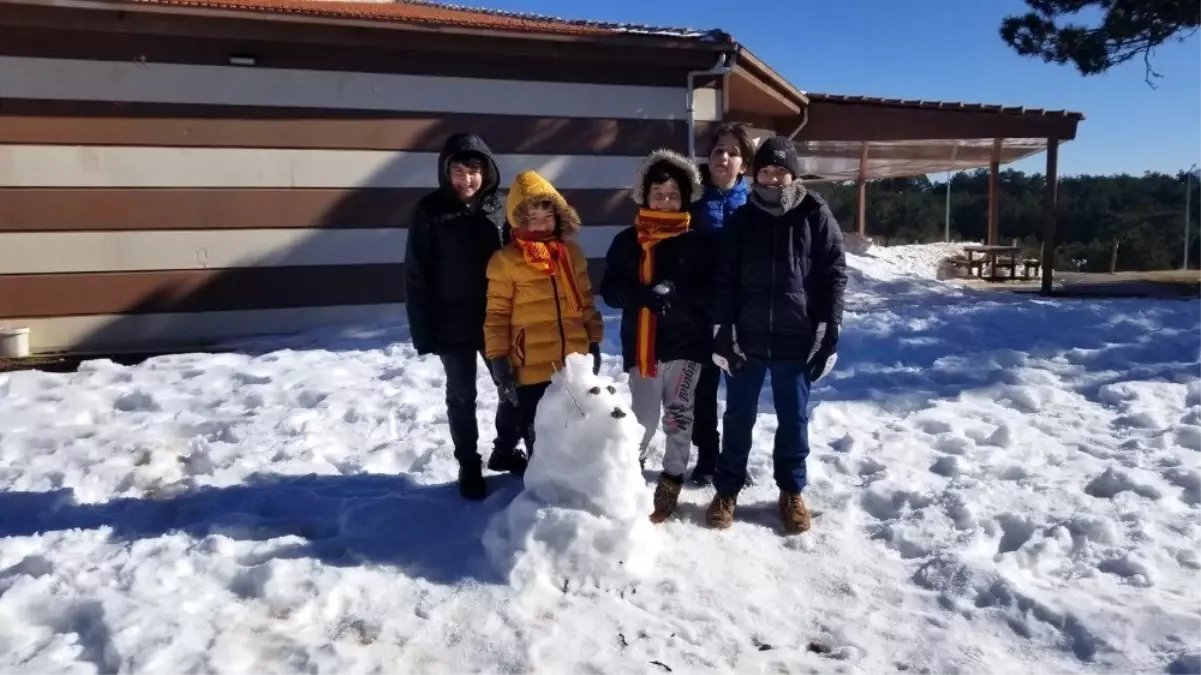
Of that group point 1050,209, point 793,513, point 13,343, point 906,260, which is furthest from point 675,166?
point 906,260

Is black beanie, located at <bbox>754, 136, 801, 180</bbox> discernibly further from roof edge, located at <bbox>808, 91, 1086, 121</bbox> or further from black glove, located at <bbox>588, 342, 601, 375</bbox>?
roof edge, located at <bbox>808, 91, 1086, 121</bbox>

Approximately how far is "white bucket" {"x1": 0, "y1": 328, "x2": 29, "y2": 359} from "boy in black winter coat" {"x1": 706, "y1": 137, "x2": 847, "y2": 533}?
19.5 feet

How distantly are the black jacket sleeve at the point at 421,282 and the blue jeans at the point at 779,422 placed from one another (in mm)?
1230

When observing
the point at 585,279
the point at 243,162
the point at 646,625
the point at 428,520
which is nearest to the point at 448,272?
the point at 585,279

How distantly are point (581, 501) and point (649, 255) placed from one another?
100cm

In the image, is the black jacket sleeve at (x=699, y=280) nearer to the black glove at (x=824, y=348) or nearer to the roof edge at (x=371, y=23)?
the black glove at (x=824, y=348)

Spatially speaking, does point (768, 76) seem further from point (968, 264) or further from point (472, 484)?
point (968, 264)

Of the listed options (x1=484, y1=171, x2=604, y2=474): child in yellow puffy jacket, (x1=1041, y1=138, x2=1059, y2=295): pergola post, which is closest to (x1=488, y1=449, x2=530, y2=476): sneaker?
(x1=484, y1=171, x2=604, y2=474): child in yellow puffy jacket

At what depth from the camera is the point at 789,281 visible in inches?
131

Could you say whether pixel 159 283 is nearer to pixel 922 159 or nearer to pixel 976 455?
pixel 976 455

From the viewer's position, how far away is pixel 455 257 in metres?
3.50

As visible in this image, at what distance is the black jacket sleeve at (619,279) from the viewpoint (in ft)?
11.3

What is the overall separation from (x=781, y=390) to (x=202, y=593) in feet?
7.29

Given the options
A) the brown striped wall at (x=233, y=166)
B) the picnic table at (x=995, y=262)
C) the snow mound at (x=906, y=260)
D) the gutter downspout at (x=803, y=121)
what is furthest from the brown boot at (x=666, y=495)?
the picnic table at (x=995, y=262)
